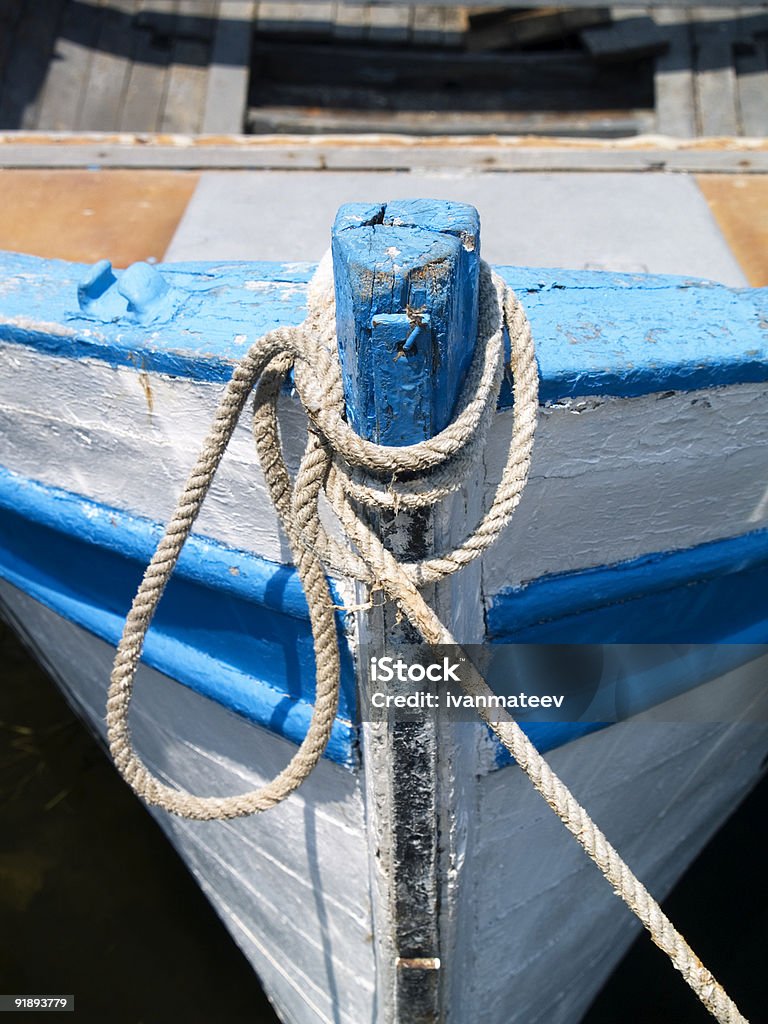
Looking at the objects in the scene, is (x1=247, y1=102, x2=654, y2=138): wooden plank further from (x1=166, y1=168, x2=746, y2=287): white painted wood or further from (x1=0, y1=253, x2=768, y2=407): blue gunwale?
(x1=0, y1=253, x2=768, y2=407): blue gunwale

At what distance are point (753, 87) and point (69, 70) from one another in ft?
9.30

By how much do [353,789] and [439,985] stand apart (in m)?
0.42

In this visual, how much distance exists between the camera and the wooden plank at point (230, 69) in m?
3.90

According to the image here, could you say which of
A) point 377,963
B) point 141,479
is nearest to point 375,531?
point 141,479

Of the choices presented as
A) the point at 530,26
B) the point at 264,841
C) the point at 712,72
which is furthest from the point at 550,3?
the point at 264,841

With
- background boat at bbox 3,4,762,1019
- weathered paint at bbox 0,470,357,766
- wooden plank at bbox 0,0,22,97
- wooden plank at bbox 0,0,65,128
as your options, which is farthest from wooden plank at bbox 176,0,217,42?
weathered paint at bbox 0,470,357,766

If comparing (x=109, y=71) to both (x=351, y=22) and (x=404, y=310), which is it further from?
(x=404, y=310)

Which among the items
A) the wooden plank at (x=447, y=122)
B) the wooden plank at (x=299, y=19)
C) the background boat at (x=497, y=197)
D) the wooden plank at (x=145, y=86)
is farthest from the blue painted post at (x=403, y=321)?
the wooden plank at (x=299, y=19)

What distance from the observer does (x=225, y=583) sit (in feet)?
4.73

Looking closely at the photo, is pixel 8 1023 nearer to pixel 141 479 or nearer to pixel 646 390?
pixel 141 479

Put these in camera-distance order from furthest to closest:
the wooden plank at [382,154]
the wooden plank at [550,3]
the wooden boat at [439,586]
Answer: the wooden plank at [550,3]
the wooden plank at [382,154]
the wooden boat at [439,586]

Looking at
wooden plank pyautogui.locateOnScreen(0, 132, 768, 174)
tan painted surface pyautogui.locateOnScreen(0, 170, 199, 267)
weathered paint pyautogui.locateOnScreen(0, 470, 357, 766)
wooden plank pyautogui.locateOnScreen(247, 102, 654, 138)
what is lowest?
weathered paint pyautogui.locateOnScreen(0, 470, 357, 766)

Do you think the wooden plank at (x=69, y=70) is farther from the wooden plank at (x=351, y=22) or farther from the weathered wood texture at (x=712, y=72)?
the weathered wood texture at (x=712, y=72)

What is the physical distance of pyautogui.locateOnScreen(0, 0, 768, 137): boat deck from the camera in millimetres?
3975
